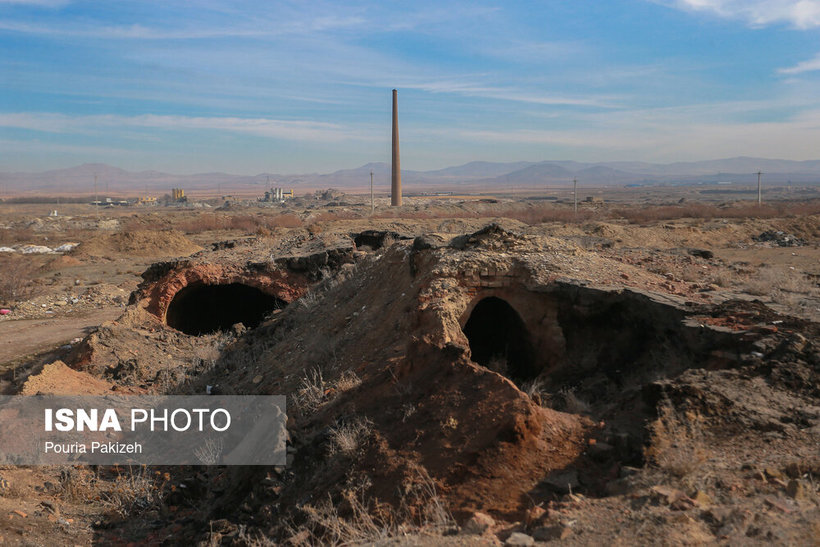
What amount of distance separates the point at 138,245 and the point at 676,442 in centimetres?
3183

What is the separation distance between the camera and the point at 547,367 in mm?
8094

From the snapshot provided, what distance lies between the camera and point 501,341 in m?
9.34

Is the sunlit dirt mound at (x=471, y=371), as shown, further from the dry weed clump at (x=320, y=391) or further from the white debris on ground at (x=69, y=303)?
the white debris on ground at (x=69, y=303)

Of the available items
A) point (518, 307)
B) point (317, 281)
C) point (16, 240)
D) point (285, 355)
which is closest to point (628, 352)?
point (518, 307)

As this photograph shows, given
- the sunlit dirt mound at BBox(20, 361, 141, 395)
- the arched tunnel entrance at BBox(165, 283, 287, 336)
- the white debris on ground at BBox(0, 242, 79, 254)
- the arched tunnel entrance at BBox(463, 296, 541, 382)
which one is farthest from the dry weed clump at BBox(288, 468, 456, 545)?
the white debris on ground at BBox(0, 242, 79, 254)

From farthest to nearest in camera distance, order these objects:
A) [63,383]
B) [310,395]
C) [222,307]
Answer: [222,307]
[63,383]
[310,395]

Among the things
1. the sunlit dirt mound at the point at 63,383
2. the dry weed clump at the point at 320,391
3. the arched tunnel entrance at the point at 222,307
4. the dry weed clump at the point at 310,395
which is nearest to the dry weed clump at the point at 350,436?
the dry weed clump at the point at 320,391

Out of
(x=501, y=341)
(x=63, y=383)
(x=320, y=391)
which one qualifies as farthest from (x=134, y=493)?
(x=501, y=341)

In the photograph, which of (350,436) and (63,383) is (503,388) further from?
(63,383)

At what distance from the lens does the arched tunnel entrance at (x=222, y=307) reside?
15.2 meters

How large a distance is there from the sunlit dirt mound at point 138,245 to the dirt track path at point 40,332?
12.8m

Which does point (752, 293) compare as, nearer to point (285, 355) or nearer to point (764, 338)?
point (764, 338)

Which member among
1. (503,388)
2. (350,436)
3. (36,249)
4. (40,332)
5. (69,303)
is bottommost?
(40,332)

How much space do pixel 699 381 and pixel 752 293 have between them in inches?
166
